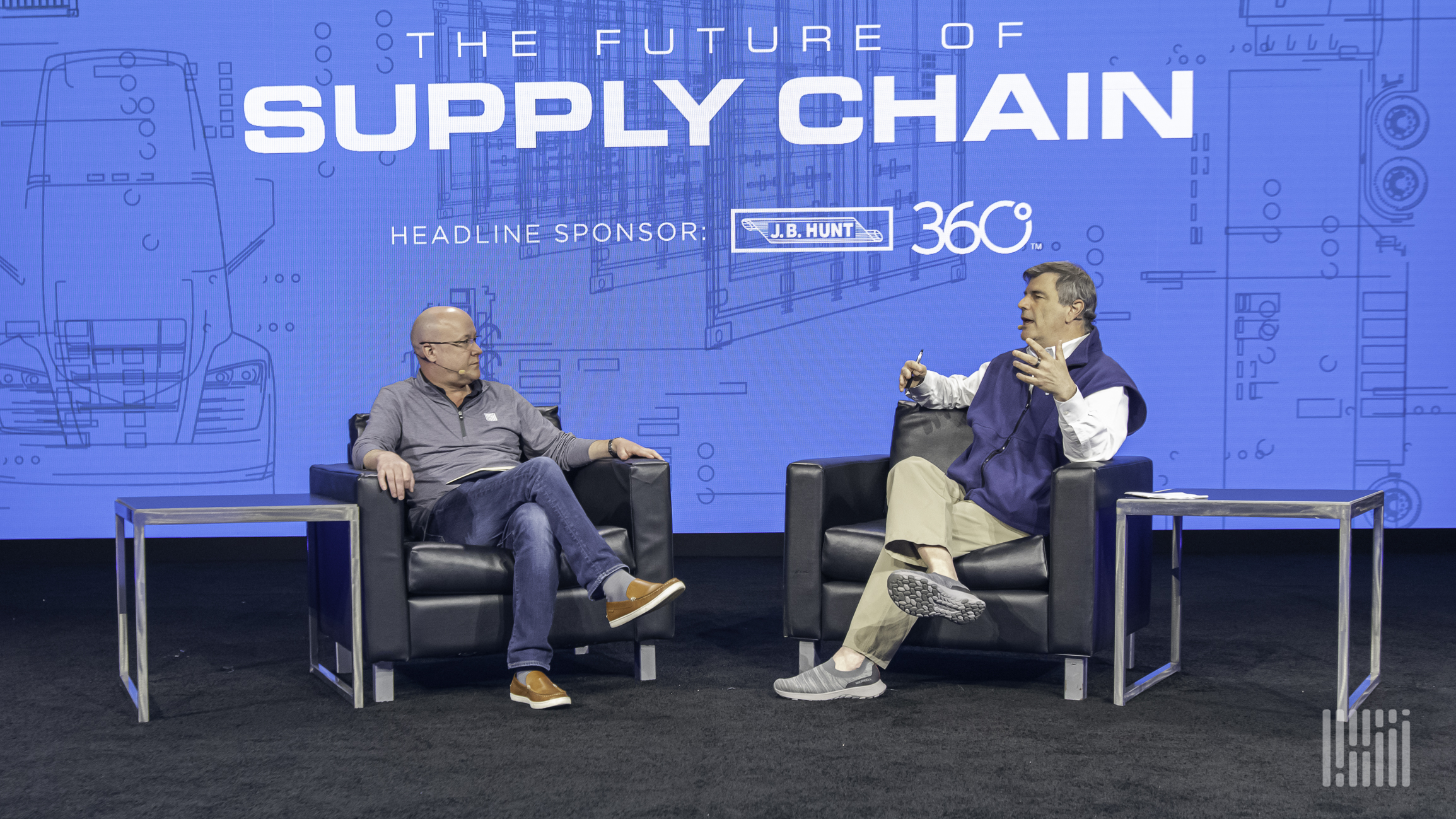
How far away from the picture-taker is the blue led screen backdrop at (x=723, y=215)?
500 centimetres

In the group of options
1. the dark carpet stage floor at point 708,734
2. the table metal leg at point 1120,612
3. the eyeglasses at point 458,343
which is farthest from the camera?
the eyeglasses at point 458,343

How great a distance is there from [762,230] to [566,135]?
95 centimetres

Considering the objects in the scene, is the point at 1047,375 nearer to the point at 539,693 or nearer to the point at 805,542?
the point at 805,542

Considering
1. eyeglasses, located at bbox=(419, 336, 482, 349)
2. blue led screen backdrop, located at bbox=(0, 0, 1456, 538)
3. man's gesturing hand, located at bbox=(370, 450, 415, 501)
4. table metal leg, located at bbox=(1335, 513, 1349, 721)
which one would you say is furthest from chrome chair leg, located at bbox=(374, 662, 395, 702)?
blue led screen backdrop, located at bbox=(0, 0, 1456, 538)

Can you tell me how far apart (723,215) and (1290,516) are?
3043 mm

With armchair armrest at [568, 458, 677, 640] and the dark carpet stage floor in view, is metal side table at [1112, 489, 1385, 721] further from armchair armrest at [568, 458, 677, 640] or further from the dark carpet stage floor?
armchair armrest at [568, 458, 677, 640]

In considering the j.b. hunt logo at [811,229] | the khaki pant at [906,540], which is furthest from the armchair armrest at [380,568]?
the j.b. hunt logo at [811,229]

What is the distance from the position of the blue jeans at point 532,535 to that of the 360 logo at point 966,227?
2.66m

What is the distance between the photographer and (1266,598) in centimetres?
415

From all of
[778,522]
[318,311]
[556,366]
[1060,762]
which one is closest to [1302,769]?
[1060,762]

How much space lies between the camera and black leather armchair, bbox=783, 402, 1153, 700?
8.84ft

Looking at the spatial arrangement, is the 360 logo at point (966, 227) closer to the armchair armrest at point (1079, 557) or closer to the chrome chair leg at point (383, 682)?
the armchair armrest at point (1079, 557)

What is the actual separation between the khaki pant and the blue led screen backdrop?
2227 millimetres

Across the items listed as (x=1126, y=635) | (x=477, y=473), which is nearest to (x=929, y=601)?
(x=1126, y=635)
